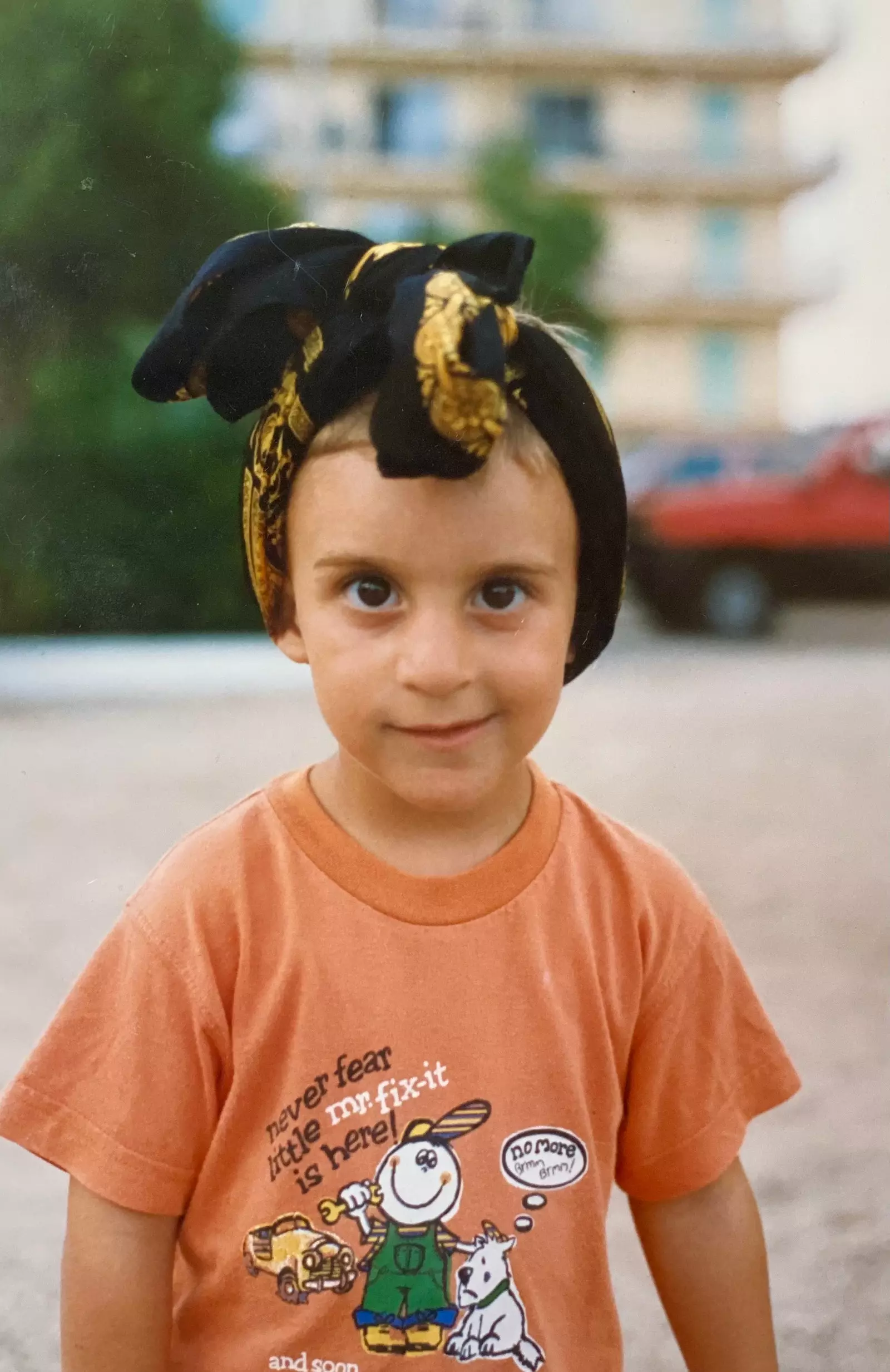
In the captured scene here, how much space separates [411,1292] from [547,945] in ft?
0.90

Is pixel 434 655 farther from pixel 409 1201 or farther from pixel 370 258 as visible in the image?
pixel 409 1201

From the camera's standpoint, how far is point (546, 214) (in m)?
1.96

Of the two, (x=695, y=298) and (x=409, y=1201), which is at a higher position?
(x=695, y=298)

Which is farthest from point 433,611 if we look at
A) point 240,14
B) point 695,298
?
point 695,298

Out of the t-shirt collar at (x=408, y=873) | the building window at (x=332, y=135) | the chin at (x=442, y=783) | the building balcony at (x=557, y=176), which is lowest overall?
the t-shirt collar at (x=408, y=873)

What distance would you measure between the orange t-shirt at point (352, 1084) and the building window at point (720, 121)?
4.33 feet

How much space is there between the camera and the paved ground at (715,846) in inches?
60.9

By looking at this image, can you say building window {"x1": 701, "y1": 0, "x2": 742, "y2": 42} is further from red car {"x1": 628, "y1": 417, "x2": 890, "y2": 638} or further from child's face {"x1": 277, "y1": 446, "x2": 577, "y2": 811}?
child's face {"x1": 277, "y1": 446, "x2": 577, "y2": 811}

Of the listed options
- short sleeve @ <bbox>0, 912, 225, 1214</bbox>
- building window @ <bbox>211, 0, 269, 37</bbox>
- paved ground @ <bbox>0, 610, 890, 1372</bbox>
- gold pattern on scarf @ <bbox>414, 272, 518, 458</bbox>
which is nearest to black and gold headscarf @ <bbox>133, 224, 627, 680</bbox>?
gold pattern on scarf @ <bbox>414, 272, 518, 458</bbox>

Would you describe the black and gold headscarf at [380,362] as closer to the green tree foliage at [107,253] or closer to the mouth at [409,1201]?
the green tree foliage at [107,253]

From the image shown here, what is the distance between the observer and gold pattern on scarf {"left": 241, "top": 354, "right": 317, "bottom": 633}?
0.98 metres

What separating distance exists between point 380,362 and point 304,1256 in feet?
2.12

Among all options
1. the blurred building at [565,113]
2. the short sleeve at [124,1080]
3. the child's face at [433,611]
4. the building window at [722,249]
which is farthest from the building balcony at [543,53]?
the short sleeve at [124,1080]

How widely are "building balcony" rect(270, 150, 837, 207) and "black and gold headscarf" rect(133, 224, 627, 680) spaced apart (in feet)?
2.35
